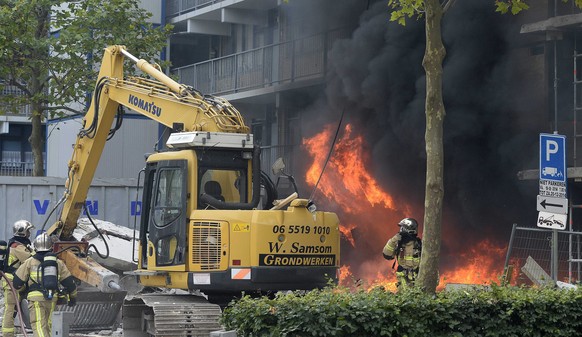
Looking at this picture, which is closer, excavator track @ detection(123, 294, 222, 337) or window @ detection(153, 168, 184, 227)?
excavator track @ detection(123, 294, 222, 337)

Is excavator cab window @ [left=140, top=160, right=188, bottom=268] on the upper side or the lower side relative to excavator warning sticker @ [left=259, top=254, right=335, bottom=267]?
upper

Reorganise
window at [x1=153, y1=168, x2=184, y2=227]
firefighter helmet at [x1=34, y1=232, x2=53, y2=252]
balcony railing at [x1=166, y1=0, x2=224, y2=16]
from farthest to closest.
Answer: balcony railing at [x1=166, y1=0, x2=224, y2=16], firefighter helmet at [x1=34, y1=232, x2=53, y2=252], window at [x1=153, y1=168, x2=184, y2=227]

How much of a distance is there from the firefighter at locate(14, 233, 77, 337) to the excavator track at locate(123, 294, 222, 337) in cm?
100

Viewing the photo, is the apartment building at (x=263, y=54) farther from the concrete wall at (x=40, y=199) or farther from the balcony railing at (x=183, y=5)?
the concrete wall at (x=40, y=199)

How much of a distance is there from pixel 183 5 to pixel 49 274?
19.3 m

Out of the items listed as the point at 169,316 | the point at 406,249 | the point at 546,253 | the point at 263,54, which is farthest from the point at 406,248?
the point at 263,54

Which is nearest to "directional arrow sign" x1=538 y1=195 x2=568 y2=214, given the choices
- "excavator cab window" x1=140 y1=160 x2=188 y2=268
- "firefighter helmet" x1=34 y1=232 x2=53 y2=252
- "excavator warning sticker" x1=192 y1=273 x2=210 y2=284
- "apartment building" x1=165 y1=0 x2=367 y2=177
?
"excavator warning sticker" x1=192 y1=273 x2=210 y2=284

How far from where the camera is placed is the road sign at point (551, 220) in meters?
13.8

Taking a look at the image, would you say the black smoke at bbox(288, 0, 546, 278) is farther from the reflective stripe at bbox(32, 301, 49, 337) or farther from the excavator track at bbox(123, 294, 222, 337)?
the reflective stripe at bbox(32, 301, 49, 337)

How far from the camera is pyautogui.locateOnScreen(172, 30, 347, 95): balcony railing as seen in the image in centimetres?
2466

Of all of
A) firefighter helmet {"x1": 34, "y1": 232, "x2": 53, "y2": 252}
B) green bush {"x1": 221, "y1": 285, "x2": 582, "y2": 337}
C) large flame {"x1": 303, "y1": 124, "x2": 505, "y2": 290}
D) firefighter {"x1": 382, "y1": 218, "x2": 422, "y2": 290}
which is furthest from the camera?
large flame {"x1": 303, "y1": 124, "x2": 505, "y2": 290}

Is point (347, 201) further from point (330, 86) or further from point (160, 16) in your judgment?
point (160, 16)

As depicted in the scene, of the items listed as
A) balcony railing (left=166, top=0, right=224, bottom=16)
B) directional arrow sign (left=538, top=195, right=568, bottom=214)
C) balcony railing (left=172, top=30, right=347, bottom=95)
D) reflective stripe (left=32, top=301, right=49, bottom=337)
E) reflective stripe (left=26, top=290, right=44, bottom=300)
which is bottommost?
reflective stripe (left=32, top=301, right=49, bottom=337)

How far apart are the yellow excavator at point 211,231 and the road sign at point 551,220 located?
2.73 meters
